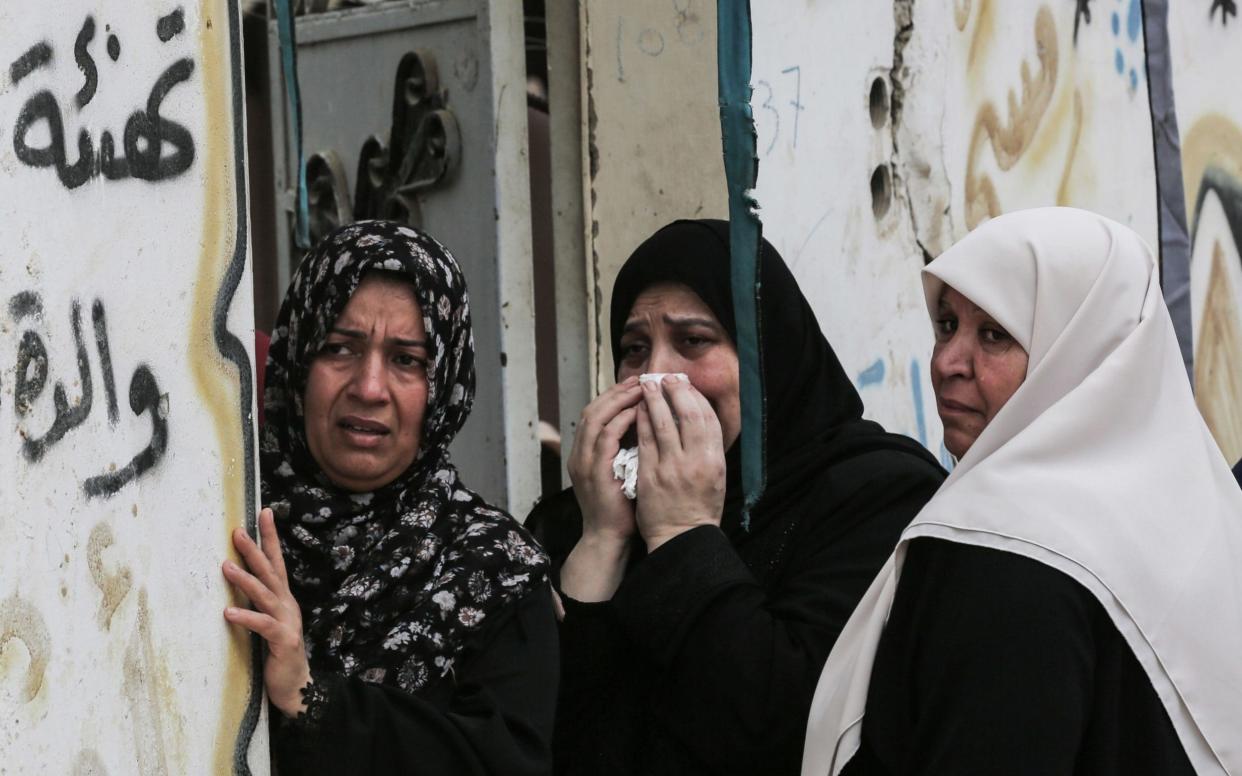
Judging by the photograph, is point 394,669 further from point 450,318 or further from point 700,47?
point 700,47

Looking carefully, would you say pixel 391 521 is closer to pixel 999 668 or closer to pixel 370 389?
pixel 370 389

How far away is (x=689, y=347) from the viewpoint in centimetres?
255

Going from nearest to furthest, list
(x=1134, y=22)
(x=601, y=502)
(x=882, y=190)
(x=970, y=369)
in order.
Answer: (x=970, y=369) < (x=601, y=502) < (x=882, y=190) < (x=1134, y=22)

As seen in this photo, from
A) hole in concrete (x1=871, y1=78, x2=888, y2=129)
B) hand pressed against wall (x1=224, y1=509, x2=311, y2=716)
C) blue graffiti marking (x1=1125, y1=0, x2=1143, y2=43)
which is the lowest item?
hand pressed against wall (x1=224, y1=509, x2=311, y2=716)

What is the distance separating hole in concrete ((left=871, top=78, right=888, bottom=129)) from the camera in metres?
3.60

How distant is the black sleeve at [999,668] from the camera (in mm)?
1682

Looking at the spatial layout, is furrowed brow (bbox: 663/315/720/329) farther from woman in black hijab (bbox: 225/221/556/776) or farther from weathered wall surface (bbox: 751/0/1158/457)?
weathered wall surface (bbox: 751/0/1158/457)

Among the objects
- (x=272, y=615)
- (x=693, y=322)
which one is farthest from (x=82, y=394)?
(x=693, y=322)

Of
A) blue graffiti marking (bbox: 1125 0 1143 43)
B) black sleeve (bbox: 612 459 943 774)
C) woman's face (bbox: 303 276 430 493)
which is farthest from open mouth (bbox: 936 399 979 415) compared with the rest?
blue graffiti marking (bbox: 1125 0 1143 43)

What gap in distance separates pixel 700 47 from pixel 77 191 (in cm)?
185

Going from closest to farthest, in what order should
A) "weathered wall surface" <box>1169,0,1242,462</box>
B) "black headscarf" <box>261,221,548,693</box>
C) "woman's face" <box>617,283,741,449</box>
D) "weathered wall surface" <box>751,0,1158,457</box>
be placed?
"black headscarf" <box>261,221,548,693</box>, "woman's face" <box>617,283,741,449</box>, "weathered wall surface" <box>751,0,1158,457</box>, "weathered wall surface" <box>1169,0,1242,462</box>

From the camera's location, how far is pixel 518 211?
3.44 m

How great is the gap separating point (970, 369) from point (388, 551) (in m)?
0.83

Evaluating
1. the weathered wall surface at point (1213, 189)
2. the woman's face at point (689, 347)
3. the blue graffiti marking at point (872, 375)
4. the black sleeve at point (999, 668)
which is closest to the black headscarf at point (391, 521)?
the woman's face at point (689, 347)
